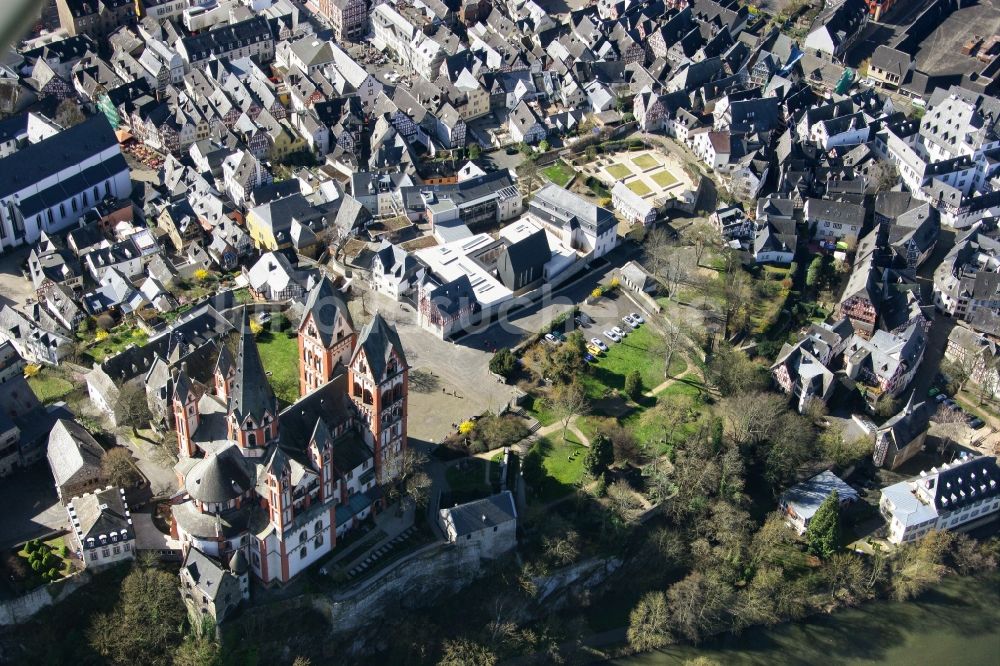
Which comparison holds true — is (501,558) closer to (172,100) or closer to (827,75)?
(172,100)

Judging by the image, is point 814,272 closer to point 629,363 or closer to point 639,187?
point 639,187

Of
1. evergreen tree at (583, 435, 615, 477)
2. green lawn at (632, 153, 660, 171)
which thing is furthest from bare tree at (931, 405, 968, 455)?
green lawn at (632, 153, 660, 171)

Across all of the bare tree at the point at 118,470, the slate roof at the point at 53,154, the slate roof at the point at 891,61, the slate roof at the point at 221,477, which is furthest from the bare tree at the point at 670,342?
the slate roof at the point at 891,61

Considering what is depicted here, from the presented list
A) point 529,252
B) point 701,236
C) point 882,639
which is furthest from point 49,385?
point 882,639

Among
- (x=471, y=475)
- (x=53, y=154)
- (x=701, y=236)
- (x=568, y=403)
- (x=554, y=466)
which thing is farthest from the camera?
(x=701, y=236)

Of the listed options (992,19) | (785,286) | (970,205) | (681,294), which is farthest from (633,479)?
(992,19)
